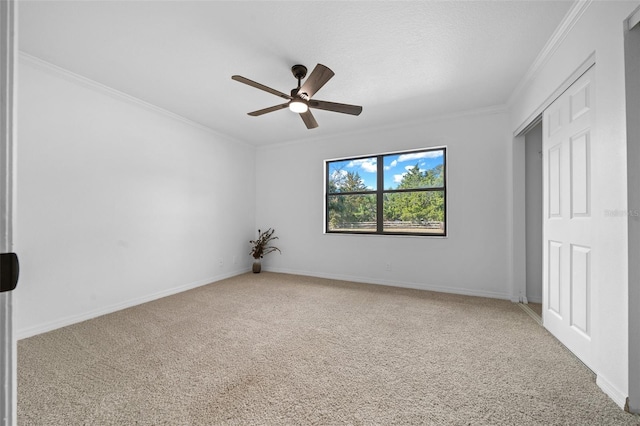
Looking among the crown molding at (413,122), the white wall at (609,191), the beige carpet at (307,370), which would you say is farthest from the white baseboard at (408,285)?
the crown molding at (413,122)

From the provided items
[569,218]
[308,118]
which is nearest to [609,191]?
[569,218]

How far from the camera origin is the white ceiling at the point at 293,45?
1933 mm

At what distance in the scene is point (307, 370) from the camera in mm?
1893

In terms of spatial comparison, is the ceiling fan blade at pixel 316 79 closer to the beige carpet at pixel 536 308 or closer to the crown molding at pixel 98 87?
the crown molding at pixel 98 87

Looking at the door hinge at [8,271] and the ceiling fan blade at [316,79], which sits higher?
the ceiling fan blade at [316,79]

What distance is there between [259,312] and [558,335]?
2.79 metres

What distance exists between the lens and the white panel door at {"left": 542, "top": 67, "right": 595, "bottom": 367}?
196cm

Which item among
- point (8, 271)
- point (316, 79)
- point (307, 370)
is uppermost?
point (316, 79)

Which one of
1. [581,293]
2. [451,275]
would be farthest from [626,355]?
[451,275]

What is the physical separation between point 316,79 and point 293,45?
0.35 metres

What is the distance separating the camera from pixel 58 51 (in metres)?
2.37

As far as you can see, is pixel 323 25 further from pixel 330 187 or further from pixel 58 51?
pixel 330 187

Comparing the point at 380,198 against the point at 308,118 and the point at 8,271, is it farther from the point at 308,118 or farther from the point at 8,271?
the point at 8,271

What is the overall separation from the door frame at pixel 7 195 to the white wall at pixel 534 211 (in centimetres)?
422
